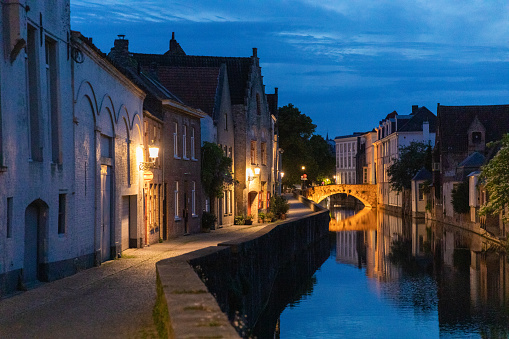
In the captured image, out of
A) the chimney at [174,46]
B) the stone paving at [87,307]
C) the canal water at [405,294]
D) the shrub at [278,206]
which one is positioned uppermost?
the chimney at [174,46]

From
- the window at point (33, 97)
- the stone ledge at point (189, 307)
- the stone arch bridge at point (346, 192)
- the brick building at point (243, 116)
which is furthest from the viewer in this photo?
the stone arch bridge at point (346, 192)

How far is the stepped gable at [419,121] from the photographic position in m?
88.7

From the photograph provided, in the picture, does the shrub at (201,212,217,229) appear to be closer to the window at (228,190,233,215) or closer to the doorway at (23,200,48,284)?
the window at (228,190,233,215)

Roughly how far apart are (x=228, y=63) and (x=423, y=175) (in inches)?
1231

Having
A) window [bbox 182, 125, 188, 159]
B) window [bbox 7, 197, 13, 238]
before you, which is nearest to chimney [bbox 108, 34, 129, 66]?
window [bbox 182, 125, 188, 159]

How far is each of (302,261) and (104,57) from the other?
16230 mm

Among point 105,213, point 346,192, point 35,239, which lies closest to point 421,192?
point 346,192

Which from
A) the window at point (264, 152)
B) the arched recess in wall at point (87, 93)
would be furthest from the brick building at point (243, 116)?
the arched recess in wall at point (87, 93)

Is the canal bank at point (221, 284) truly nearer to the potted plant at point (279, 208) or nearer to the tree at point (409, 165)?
the potted plant at point (279, 208)

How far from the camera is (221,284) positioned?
1440 centimetres

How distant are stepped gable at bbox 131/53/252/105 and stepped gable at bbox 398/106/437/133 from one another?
46.2 m

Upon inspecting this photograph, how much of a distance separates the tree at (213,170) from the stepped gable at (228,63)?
728 centimetres

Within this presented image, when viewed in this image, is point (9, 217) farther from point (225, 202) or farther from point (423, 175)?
point (423, 175)

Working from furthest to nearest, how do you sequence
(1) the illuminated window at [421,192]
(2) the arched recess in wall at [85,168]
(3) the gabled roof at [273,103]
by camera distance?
(1) the illuminated window at [421,192] < (3) the gabled roof at [273,103] < (2) the arched recess in wall at [85,168]
